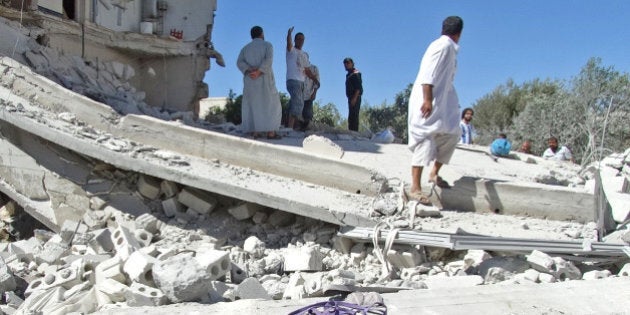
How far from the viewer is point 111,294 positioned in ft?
11.1

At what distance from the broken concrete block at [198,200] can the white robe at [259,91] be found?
2524 millimetres

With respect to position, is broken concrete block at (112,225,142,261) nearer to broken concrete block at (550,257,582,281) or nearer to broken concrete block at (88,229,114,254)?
broken concrete block at (88,229,114,254)

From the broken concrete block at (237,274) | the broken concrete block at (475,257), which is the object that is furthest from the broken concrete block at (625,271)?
the broken concrete block at (237,274)

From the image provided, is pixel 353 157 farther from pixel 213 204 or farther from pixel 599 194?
pixel 599 194

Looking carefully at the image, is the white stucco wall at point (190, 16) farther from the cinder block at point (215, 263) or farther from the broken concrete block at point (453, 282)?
the broken concrete block at point (453, 282)

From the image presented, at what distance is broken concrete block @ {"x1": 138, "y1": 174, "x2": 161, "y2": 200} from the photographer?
543 centimetres

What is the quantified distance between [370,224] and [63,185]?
307 cm

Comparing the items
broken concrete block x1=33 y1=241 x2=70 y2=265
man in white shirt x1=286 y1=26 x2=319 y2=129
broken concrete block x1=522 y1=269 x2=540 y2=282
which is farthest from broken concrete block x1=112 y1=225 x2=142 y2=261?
man in white shirt x1=286 y1=26 x2=319 y2=129

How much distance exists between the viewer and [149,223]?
16.8 ft

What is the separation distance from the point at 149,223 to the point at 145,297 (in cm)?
204

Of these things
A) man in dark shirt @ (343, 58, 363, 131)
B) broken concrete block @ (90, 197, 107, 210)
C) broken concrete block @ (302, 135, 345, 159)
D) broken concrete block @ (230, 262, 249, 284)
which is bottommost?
broken concrete block @ (230, 262, 249, 284)

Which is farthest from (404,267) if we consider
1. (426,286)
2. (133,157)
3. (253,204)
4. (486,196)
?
(133,157)

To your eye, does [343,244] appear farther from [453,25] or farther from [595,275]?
[453,25]

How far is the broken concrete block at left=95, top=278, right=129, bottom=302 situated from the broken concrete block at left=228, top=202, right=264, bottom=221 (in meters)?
1.67
